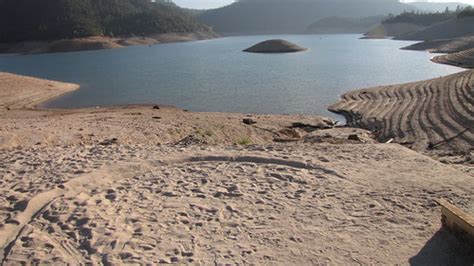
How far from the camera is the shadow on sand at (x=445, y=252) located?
5168 millimetres

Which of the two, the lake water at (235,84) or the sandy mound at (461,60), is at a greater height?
the sandy mound at (461,60)

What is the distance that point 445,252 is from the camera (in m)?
5.33

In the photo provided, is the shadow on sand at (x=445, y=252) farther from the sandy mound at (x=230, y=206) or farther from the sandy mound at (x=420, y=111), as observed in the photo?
the sandy mound at (x=420, y=111)

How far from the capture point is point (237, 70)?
4528cm

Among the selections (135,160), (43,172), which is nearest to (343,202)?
(135,160)

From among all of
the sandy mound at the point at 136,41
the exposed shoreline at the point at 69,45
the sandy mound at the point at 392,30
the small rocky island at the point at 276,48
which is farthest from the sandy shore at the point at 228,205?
the sandy mound at the point at 392,30

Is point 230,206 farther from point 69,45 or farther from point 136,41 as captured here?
point 136,41

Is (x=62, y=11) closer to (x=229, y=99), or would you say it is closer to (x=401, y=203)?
(x=229, y=99)

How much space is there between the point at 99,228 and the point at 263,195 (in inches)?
96.2

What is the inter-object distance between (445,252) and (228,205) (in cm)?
288

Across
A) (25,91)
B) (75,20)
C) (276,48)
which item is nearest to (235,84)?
(25,91)

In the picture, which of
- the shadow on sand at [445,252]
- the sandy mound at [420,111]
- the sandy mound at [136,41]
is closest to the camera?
the shadow on sand at [445,252]

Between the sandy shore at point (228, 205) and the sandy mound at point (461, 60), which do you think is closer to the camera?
the sandy shore at point (228, 205)

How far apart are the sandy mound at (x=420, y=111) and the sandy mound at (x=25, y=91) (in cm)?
1820
